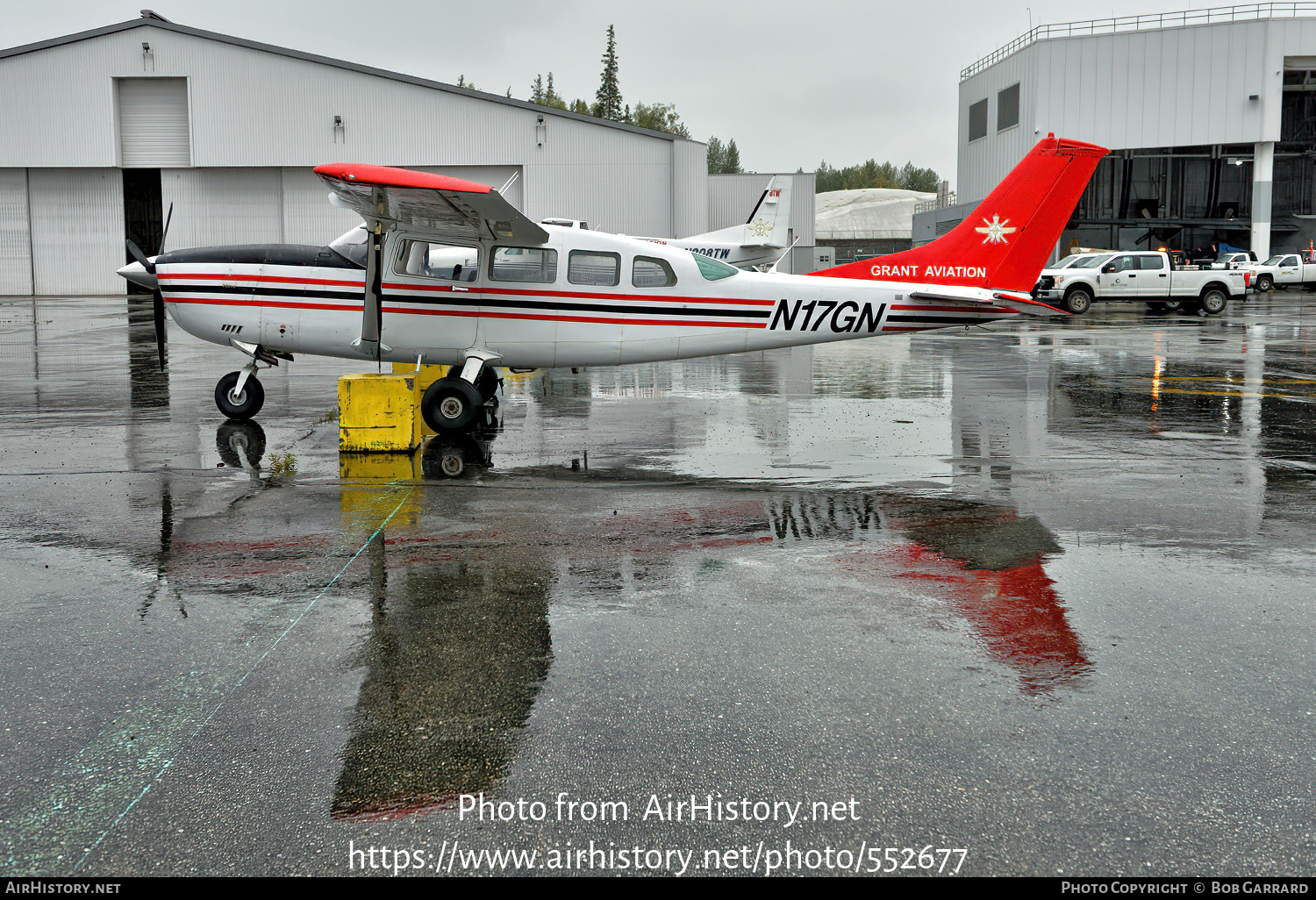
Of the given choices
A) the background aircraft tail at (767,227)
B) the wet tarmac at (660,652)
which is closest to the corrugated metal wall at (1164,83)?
the background aircraft tail at (767,227)

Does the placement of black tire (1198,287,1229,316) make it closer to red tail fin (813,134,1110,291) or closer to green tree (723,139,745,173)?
red tail fin (813,134,1110,291)

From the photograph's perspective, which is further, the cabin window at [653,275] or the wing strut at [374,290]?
the cabin window at [653,275]

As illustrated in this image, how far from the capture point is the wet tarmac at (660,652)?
3.16 metres

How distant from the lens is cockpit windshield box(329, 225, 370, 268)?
1061 cm

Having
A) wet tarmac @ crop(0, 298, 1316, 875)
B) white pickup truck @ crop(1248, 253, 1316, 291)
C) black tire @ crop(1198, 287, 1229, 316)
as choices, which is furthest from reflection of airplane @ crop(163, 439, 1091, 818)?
white pickup truck @ crop(1248, 253, 1316, 291)

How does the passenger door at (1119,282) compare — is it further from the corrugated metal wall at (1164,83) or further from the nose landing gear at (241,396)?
the nose landing gear at (241,396)

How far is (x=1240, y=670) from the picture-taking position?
4387 mm

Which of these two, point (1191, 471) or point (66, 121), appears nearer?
point (1191, 471)

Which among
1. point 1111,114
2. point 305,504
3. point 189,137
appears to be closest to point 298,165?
point 189,137

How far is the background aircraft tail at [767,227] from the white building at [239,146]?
38.7 ft

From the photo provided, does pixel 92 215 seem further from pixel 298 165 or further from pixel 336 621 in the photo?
pixel 336 621

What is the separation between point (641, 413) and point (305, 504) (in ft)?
18.1

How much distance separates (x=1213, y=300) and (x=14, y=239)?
5071 centimetres

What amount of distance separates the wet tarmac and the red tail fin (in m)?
2.30
